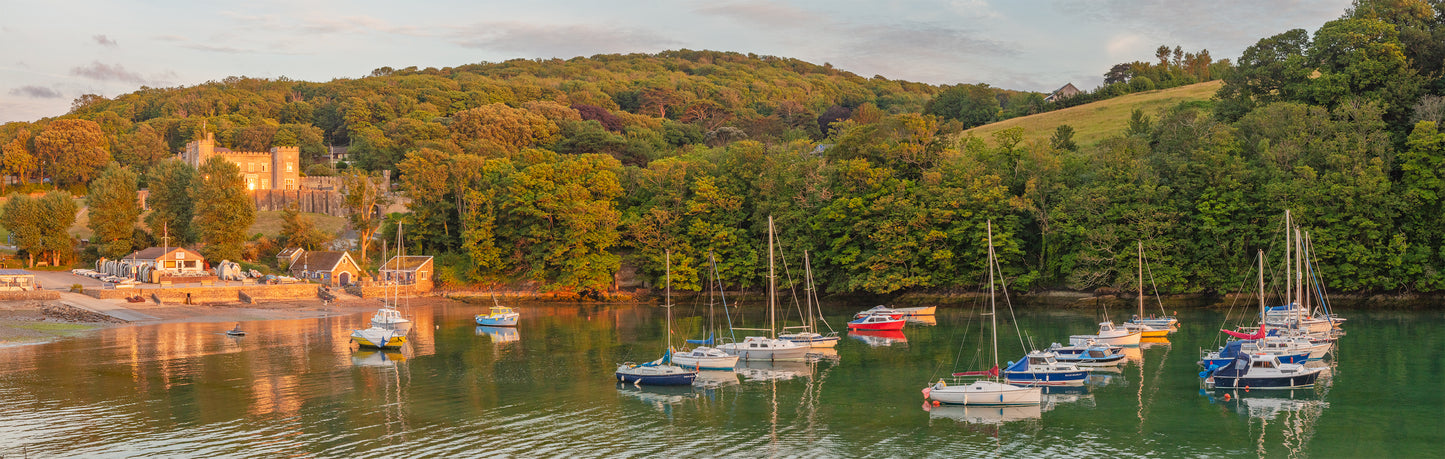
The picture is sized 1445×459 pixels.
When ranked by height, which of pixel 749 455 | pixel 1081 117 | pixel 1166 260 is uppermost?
pixel 1081 117

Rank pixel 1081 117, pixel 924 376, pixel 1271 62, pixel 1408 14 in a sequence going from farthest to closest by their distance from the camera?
pixel 1081 117
pixel 1271 62
pixel 1408 14
pixel 924 376

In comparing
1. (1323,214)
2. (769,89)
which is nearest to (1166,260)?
(1323,214)

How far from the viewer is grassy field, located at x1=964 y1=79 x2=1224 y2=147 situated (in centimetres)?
9719

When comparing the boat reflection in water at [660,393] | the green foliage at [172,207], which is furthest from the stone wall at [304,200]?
the boat reflection in water at [660,393]

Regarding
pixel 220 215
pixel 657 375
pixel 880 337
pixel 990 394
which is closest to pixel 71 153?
pixel 220 215

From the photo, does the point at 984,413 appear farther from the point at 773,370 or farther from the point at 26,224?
the point at 26,224

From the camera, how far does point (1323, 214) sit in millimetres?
62688

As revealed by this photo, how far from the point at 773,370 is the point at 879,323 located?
16390 millimetres

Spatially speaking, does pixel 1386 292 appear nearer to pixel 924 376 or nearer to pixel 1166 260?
pixel 1166 260

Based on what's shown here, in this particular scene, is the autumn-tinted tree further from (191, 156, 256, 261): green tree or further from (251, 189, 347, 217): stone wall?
(191, 156, 256, 261): green tree

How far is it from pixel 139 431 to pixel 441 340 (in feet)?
81.2

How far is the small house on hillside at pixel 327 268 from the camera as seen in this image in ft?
269

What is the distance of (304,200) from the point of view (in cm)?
11431

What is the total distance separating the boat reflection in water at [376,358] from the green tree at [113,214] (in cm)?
5381
